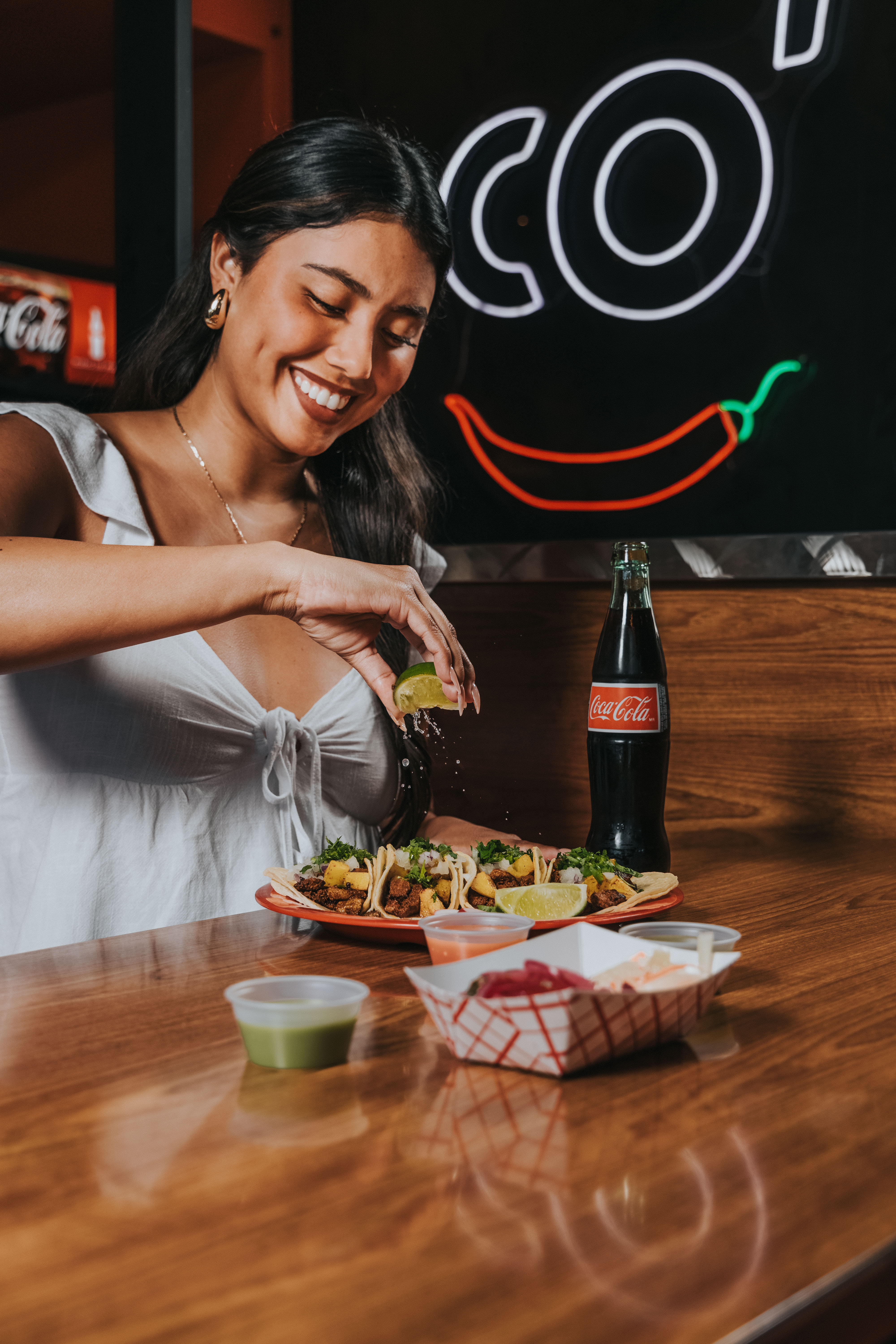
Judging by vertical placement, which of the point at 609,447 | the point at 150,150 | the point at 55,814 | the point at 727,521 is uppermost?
the point at 150,150

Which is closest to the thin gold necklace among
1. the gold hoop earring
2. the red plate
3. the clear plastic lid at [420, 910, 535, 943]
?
the gold hoop earring

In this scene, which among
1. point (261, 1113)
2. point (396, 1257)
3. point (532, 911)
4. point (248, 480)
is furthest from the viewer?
point (248, 480)

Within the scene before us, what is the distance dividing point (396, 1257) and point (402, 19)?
10.4 ft

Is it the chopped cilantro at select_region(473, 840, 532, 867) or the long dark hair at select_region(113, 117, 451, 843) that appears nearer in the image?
the chopped cilantro at select_region(473, 840, 532, 867)

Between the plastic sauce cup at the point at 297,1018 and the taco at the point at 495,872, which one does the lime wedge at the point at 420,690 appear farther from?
the plastic sauce cup at the point at 297,1018

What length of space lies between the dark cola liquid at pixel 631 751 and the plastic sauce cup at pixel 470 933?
480 millimetres

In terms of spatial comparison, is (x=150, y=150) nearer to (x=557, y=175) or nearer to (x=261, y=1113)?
(x=557, y=175)

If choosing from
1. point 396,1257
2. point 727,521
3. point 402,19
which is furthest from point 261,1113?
point 402,19

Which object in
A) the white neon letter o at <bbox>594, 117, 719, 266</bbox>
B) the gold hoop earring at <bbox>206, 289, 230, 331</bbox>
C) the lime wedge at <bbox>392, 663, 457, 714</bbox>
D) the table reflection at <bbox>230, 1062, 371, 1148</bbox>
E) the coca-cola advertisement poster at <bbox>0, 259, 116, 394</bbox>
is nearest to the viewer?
the table reflection at <bbox>230, 1062, 371, 1148</bbox>

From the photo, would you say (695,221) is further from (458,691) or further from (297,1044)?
(297,1044)

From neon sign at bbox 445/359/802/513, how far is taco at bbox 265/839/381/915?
150 centimetres

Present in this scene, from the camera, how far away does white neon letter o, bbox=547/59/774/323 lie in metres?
2.30

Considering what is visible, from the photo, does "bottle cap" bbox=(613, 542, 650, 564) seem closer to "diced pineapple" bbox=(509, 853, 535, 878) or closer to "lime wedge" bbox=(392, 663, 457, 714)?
"lime wedge" bbox=(392, 663, 457, 714)

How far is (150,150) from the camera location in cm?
242
